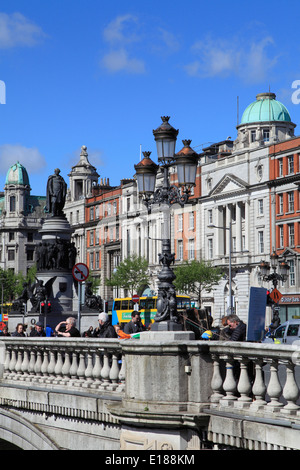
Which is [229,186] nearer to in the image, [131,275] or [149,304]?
[131,275]

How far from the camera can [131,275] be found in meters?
90.1

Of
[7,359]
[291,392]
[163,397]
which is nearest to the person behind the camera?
[291,392]

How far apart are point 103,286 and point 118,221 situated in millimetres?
8237

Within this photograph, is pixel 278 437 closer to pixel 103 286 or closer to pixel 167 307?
pixel 167 307

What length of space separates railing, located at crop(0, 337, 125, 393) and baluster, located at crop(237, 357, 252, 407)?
103 inches

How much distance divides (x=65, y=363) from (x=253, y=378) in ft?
15.7

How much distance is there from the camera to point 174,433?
429 inches

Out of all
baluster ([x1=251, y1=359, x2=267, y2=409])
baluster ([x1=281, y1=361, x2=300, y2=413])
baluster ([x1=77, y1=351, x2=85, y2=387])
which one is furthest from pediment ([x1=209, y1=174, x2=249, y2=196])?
baluster ([x1=281, y1=361, x2=300, y2=413])

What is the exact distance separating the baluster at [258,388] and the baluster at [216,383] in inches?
33.6

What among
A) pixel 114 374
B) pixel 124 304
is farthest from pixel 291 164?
pixel 114 374

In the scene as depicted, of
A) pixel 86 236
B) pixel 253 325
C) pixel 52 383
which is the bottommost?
pixel 52 383

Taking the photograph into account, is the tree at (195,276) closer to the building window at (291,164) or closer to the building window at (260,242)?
the building window at (260,242)

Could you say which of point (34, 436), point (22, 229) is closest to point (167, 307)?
point (34, 436)

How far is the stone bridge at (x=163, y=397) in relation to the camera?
959 cm
